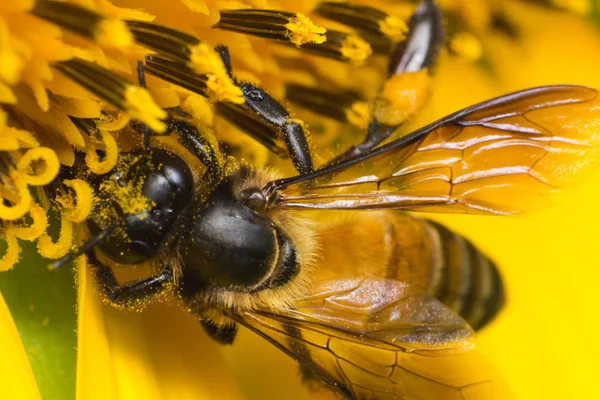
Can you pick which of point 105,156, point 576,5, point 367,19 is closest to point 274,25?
point 367,19

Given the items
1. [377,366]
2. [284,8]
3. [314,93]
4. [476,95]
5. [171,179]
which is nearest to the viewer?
[171,179]

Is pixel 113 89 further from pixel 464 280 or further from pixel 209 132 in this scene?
pixel 464 280

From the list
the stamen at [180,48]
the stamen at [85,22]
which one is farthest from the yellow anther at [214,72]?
the stamen at [85,22]

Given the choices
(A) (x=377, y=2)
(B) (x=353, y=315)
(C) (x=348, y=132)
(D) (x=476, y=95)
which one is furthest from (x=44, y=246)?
(D) (x=476, y=95)

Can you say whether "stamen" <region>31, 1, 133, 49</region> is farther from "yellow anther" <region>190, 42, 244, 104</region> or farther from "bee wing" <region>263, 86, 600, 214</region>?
"bee wing" <region>263, 86, 600, 214</region>

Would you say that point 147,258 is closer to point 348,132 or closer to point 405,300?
point 405,300

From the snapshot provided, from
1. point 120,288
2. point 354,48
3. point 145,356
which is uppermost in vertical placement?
point 354,48
